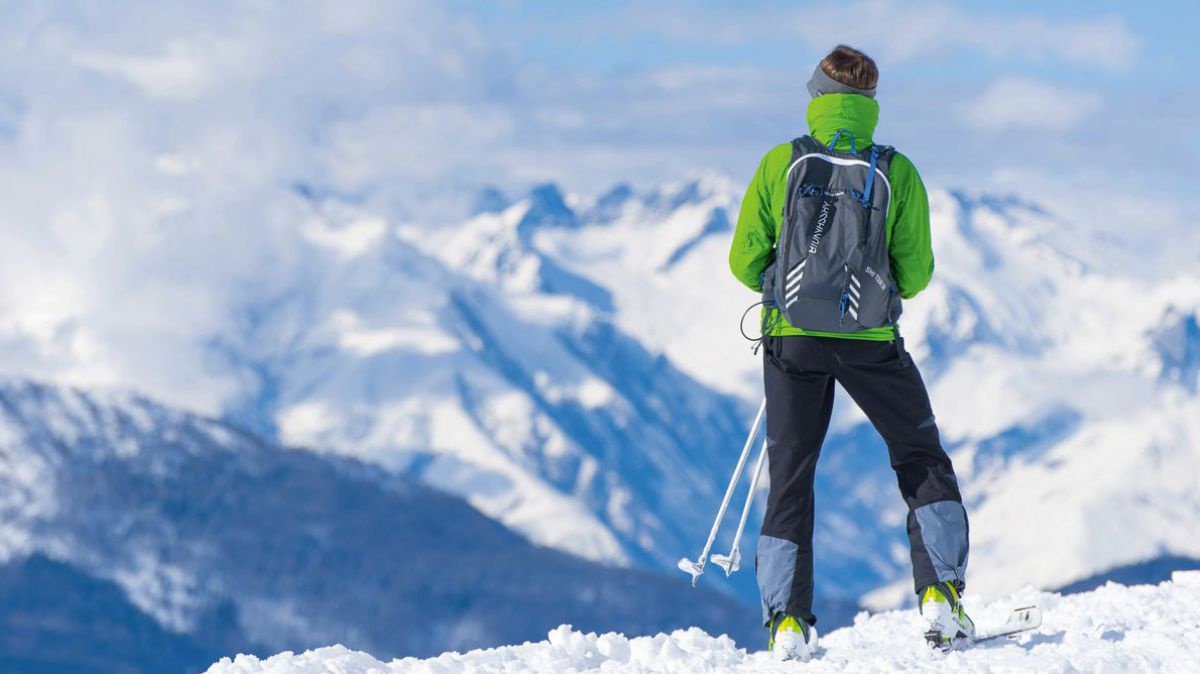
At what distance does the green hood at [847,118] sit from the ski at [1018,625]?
388 cm

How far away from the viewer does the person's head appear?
11.7m

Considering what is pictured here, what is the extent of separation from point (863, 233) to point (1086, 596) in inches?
270

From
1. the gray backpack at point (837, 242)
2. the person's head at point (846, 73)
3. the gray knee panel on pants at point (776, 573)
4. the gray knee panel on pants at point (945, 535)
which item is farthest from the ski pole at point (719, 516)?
the person's head at point (846, 73)

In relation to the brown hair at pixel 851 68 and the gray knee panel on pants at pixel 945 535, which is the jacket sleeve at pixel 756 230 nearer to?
the brown hair at pixel 851 68

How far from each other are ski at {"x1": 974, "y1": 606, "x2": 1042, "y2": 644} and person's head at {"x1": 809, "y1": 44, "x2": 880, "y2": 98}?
4.21 m

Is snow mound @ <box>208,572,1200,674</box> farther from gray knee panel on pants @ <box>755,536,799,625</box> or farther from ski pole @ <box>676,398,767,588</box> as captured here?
ski pole @ <box>676,398,767,588</box>

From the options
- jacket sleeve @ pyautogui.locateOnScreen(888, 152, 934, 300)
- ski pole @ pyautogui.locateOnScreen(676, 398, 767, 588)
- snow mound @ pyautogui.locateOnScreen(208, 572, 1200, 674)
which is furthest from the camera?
ski pole @ pyautogui.locateOnScreen(676, 398, 767, 588)

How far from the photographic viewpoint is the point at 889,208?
11.4 m

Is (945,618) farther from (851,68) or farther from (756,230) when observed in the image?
(851,68)

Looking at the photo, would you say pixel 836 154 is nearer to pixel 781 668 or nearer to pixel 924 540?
pixel 924 540

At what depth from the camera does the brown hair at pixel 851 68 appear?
38.3 feet

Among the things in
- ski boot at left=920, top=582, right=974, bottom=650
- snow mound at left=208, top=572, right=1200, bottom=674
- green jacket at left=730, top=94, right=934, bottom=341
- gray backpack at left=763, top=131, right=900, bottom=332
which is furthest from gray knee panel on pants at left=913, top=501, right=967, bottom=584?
gray backpack at left=763, top=131, right=900, bottom=332

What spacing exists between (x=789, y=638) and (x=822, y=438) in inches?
60.7

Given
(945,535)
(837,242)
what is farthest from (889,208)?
(945,535)
